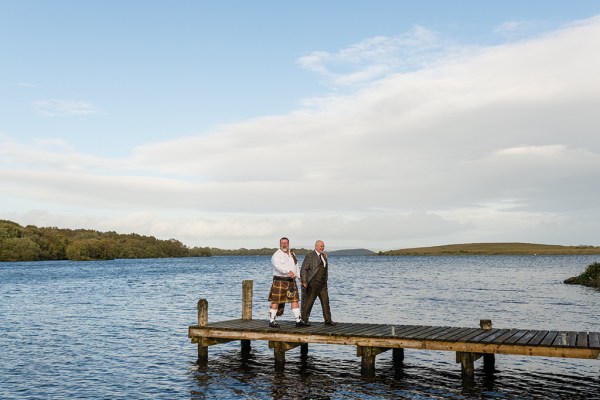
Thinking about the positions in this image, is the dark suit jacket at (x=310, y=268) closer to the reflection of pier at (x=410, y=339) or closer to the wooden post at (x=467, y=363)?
the reflection of pier at (x=410, y=339)

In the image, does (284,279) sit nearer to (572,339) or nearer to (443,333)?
(443,333)

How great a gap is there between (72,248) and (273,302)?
605 feet

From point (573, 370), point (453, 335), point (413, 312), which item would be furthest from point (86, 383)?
point (413, 312)

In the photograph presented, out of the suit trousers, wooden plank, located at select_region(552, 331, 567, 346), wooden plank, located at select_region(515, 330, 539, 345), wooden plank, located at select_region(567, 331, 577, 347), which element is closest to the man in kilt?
the suit trousers

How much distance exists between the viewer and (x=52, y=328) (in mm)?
31266

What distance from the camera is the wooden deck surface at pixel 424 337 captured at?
1546 centimetres

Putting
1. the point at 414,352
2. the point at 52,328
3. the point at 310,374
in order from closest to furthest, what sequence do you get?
1. the point at 310,374
2. the point at 414,352
3. the point at 52,328

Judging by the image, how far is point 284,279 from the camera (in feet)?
60.9

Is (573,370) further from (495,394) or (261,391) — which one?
(261,391)

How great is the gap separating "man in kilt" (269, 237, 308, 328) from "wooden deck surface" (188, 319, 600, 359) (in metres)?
0.71

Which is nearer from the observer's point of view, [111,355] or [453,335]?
[453,335]

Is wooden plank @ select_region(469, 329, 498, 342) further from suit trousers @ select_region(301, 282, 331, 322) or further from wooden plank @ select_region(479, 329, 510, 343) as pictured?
suit trousers @ select_region(301, 282, 331, 322)

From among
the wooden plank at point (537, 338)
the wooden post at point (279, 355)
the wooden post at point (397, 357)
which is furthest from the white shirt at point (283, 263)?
the wooden plank at point (537, 338)

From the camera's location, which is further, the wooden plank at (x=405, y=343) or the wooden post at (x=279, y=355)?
the wooden post at (x=279, y=355)
